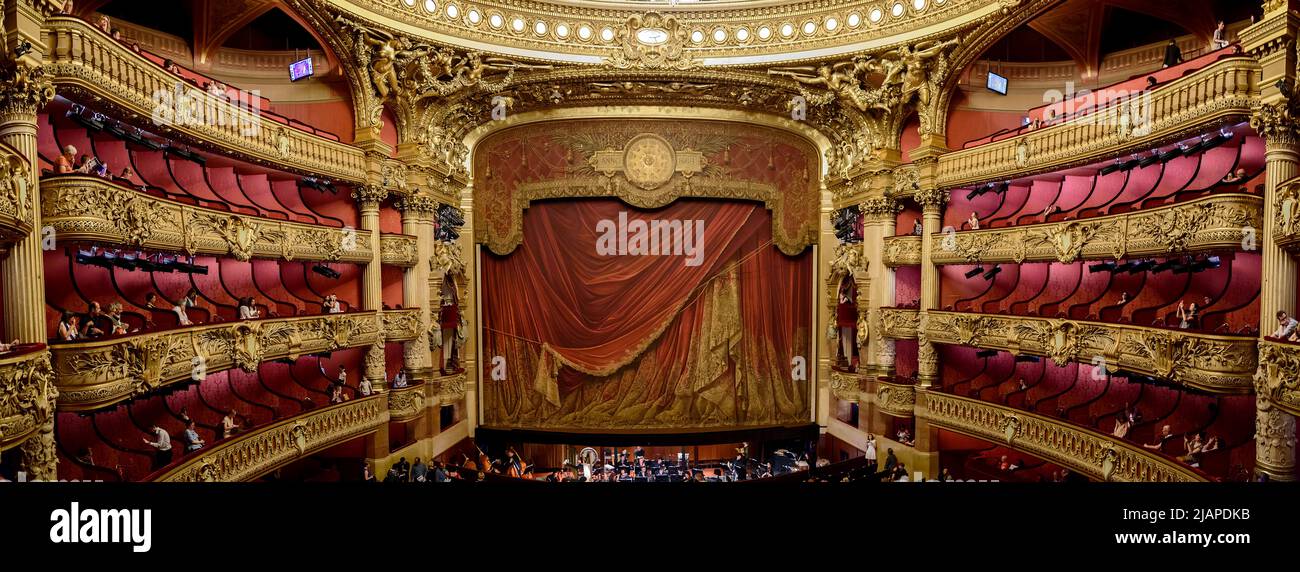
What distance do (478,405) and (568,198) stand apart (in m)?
5.78

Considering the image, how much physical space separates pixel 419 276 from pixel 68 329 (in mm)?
6846

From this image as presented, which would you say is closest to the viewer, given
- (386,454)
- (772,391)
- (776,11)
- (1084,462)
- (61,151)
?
(61,151)

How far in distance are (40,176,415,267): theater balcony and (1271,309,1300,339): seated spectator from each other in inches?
550

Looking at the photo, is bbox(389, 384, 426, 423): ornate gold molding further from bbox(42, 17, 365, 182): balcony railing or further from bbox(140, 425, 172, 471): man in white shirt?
bbox(140, 425, 172, 471): man in white shirt

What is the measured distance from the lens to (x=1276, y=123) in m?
7.62

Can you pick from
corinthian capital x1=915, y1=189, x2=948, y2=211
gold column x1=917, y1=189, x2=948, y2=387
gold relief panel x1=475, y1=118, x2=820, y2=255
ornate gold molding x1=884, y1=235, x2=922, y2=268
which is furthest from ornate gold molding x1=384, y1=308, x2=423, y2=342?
corinthian capital x1=915, y1=189, x2=948, y2=211

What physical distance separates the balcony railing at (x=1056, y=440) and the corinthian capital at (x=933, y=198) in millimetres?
4007

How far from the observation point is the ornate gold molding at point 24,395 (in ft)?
18.4

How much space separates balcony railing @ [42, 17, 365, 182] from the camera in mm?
7047

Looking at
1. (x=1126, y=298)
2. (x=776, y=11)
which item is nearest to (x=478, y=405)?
(x=776, y=11)

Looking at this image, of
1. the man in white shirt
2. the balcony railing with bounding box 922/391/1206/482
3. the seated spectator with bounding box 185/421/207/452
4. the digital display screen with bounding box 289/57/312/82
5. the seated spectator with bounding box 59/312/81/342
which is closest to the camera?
the seated spectator with bounding box 59/312/81/342

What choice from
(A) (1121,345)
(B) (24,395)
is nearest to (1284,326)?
(A) (1121,345)

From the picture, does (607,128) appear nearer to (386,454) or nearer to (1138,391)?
(386,454)

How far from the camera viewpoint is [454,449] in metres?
15.0
